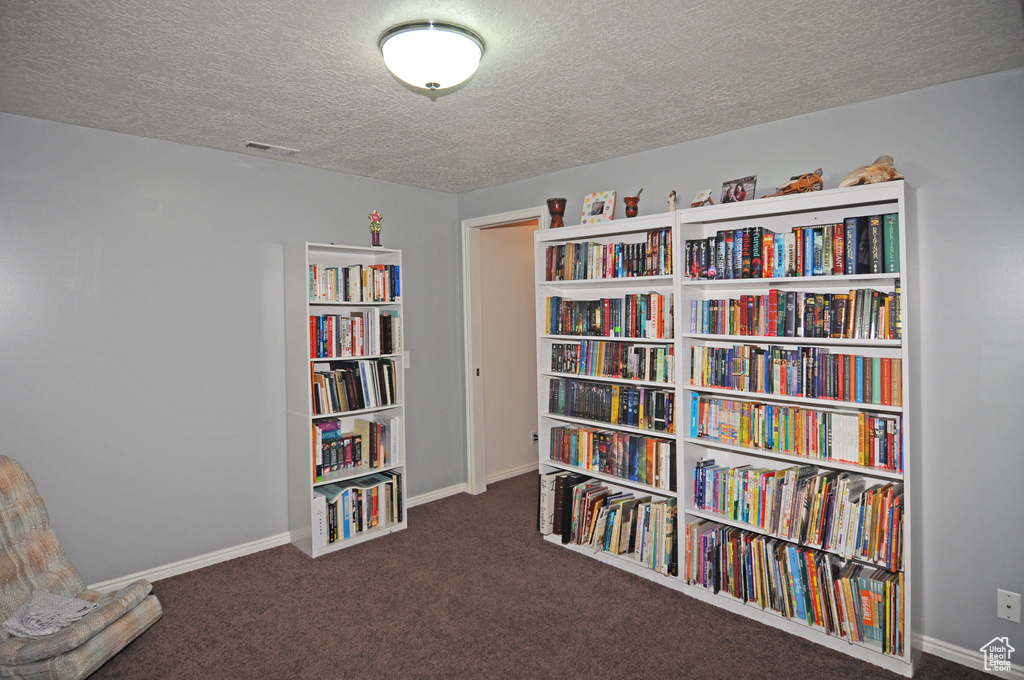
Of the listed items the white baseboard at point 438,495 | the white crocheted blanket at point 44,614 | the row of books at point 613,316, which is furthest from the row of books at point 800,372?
the white crocheted blanket at point 44,614

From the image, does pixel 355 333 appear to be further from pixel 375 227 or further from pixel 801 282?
pixel 801 282

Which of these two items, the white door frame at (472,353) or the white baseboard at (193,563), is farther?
the white door frame at (472,353)

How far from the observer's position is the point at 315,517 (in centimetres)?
348

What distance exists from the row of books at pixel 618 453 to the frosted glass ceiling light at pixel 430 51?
7.24 feet

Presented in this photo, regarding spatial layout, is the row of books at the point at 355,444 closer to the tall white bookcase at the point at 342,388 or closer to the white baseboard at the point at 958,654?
the tall white bookcase at the point at 342,388

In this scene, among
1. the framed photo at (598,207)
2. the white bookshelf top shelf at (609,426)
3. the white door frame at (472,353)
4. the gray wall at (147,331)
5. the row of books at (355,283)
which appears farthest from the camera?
the white door frame at (472,353)

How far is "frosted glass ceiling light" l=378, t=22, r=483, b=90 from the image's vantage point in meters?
1.91

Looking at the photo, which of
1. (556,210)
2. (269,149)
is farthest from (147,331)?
(556,210)

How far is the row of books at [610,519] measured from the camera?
10.2 ft

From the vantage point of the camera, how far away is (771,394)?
2736 mm

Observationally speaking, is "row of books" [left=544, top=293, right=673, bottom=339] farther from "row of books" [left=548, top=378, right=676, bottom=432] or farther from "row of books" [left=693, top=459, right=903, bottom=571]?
"row of books" [left=693, top=459, right=903, bottom=571]

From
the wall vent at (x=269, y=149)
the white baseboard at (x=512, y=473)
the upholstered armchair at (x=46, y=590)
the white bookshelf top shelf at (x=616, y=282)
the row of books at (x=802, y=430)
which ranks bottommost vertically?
the white baseboard at (x=512, y=473)

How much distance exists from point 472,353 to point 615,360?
1.60 metres

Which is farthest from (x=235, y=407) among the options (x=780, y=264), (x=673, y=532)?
(x=780, y=264)
